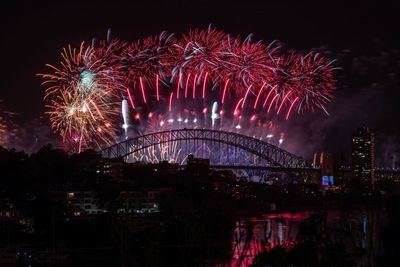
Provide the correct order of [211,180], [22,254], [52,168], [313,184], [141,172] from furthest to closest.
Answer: [313,184], [211,180], [141,172], [52,168], [22,254]

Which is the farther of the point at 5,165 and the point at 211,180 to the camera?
the point at 211,180

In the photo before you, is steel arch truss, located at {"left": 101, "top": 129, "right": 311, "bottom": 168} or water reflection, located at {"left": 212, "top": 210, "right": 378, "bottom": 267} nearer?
water reflection, located at {"left": 212, "top": 210, "right": 378, "bottom": 267}

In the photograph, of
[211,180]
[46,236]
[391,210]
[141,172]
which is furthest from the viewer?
[211,180]

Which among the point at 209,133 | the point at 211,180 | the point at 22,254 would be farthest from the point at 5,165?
the point at 209,133

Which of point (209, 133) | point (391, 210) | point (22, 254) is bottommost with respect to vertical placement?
point (22, 254)

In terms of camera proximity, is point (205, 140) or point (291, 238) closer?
point (291, 238)

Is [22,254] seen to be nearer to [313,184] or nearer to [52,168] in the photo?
[52,168]

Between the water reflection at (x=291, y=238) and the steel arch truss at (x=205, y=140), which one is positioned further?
the steel arch truss at (x=205, y=140)

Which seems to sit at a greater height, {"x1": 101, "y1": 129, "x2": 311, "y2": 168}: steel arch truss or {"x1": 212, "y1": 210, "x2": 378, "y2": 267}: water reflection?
{"x1": 101, "y1": 129, "x2": 311, "y2": 168}: steel arch truss
